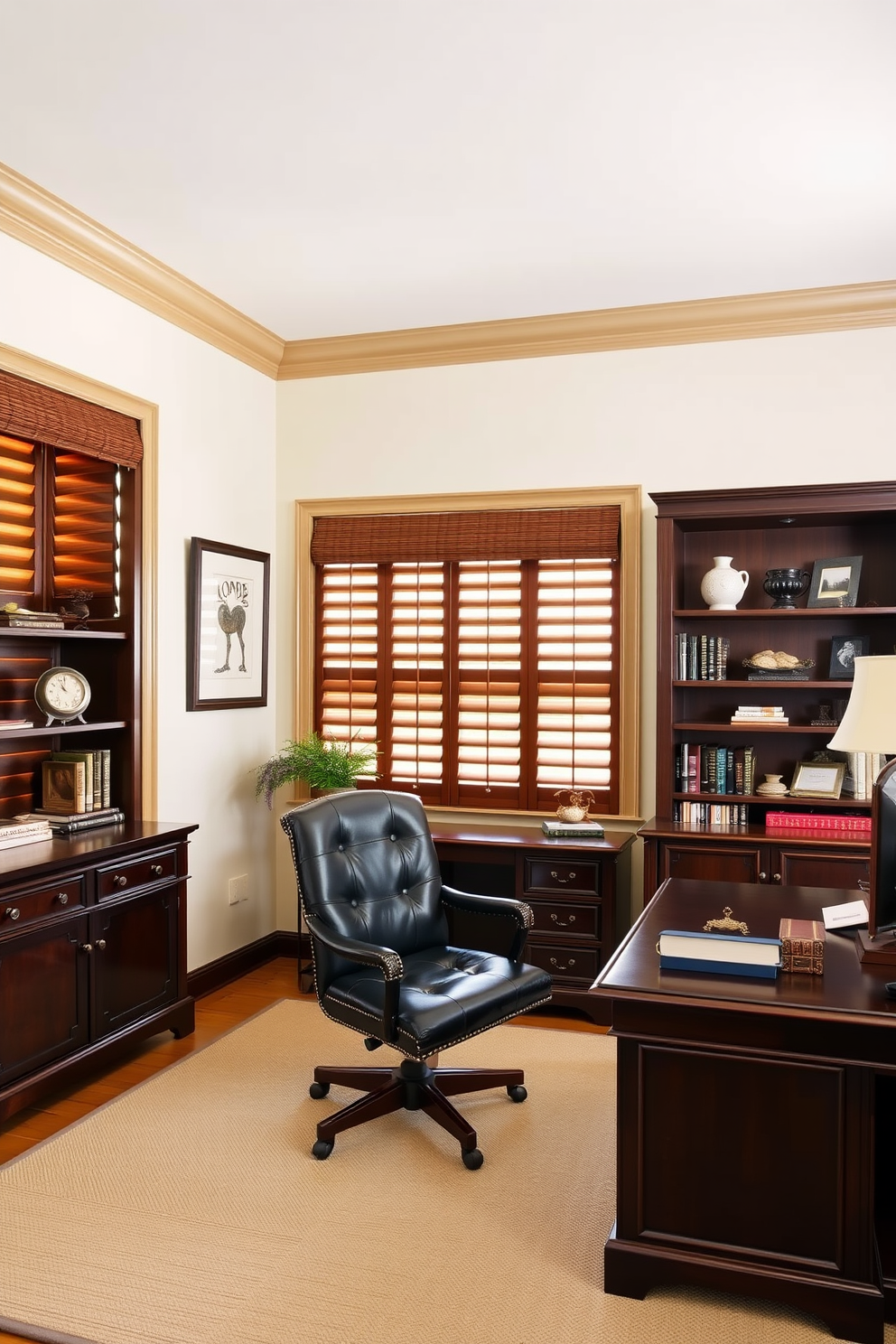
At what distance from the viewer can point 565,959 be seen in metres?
4.46

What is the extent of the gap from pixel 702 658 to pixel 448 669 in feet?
4.35

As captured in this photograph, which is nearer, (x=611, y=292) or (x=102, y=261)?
(x=102, y=261)

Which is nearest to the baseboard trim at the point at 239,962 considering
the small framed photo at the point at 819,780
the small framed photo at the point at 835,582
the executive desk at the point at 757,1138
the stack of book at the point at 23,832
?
the stack of book at the point at 23,832

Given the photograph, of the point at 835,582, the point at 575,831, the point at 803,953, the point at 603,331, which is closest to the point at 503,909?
the point at 575,831

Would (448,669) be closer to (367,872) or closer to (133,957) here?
(367,872)

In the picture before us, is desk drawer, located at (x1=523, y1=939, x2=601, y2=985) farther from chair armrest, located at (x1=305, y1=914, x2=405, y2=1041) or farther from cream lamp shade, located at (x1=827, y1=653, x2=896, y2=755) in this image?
cream lamp shade, located at (x1=827, y1=653, x2=896, y2=755)

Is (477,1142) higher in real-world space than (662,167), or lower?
lower

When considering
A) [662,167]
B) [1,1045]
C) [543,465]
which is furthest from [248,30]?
[1,1045]

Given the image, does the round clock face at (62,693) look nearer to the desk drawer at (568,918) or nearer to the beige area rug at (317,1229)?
the beige area rug at (317,1229)

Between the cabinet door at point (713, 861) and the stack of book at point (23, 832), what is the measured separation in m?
2.49

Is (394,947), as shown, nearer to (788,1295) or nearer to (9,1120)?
(9,1120)

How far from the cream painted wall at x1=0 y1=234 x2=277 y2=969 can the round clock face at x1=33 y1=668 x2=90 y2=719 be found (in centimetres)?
43

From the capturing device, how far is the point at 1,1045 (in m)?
3.17

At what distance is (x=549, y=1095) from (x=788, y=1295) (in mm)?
1345
